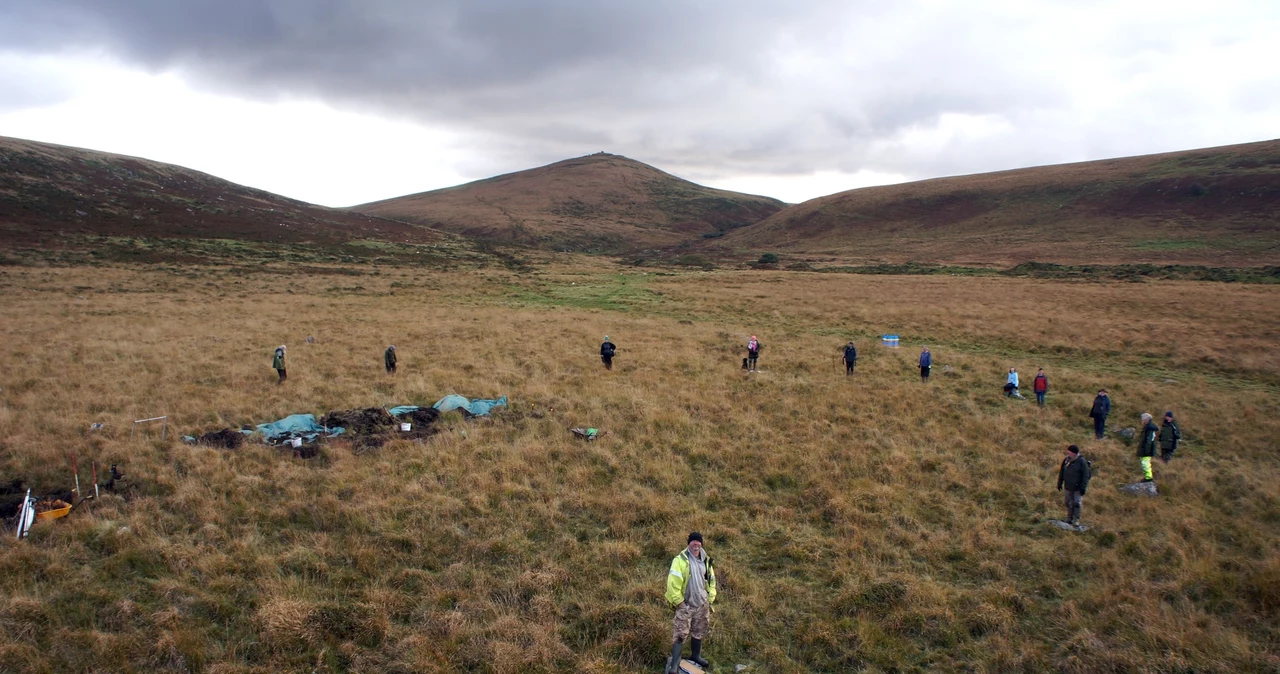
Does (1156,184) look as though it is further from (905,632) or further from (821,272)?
(905,632)

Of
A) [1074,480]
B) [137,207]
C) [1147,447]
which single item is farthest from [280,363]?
[137,207]

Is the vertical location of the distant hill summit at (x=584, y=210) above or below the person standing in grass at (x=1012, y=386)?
above

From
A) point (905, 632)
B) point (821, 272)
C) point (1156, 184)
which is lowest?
point (905, 632)

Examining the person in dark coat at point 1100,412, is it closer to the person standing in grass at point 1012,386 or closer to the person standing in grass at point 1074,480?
the person standing in grass at point 1012,386

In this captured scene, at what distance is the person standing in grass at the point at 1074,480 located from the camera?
9797 mm

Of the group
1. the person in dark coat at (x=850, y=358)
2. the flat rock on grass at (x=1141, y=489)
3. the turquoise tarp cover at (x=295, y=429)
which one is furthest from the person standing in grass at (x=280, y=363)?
the flat rock on grass at (x=1141, y=489)

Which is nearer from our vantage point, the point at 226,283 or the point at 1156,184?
the point at 226,283

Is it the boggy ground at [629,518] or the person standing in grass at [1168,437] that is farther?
the person standing in grass at [1168,437]

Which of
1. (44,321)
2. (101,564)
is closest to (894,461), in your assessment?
(101,564)

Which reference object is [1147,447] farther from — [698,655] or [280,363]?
[280,363]

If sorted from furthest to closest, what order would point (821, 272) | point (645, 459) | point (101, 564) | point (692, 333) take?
point (821, 272) → point (692, 333) → point (645, 459) → point (101, 564)

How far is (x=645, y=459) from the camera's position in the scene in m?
12.5

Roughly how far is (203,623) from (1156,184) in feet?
395

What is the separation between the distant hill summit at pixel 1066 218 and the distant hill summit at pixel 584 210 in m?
25.9
